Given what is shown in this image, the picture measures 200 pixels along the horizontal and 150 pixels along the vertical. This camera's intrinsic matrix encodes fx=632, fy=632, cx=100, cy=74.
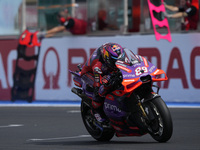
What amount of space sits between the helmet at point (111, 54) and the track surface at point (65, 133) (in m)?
1.19

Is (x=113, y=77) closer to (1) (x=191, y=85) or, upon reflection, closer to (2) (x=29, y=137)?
(2) (x=29, y=137)

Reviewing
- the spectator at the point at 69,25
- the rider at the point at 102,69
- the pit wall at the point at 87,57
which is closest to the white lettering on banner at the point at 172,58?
the pit wall at the point at 87,57

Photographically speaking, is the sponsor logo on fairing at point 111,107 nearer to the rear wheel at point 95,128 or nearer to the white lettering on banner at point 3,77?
the rear wheel at point 95,128

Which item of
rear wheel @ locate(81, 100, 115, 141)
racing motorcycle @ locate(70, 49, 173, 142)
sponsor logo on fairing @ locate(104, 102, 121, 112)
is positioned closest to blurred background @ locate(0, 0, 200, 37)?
rear wheel @ locate(81, 100, 115, 141)

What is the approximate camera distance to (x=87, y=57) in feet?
A: 65.1

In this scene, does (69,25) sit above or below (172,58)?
above

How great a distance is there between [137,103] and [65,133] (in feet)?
9.96

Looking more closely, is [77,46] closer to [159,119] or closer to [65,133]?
[65,133]

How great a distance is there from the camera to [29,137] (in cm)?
1061

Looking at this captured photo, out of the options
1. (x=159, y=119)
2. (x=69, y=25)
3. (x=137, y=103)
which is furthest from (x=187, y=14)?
(x=159, y=119)

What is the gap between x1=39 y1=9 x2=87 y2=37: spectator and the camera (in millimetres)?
20188

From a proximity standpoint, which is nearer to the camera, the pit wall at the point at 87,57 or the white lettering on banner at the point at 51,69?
the pit wall at the point at 87,57

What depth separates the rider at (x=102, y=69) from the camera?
894 centimetres

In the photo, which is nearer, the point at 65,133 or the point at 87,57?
the point at 65,133
